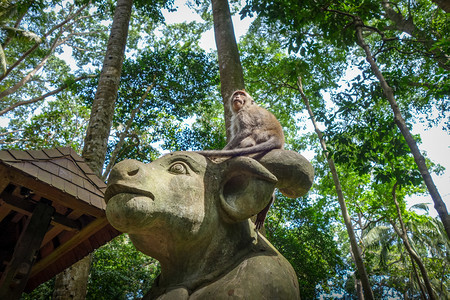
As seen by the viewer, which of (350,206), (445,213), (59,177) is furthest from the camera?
(350,206)

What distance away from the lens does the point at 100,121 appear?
203 inches

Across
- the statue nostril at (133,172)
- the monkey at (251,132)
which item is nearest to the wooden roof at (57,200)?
the statue nostril at (133,172)

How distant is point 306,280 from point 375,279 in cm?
1131

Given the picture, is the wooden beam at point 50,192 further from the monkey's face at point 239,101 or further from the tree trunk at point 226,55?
the tree trunk at point 226,55

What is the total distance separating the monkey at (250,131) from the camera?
2.10 m

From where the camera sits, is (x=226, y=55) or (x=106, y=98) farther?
(x=106, y=98)

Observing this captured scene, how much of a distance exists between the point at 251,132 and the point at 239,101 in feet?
1.82

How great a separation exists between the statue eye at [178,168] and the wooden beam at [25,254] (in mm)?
1628

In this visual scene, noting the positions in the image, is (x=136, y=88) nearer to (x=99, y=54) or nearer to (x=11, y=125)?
(x=99, y=54)

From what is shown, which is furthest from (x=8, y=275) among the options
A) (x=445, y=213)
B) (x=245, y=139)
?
(x=445, y=213)

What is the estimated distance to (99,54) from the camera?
1858 centimetres

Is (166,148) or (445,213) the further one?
(166,148)

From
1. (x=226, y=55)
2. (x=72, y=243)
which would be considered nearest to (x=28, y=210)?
(x=72, y=243)

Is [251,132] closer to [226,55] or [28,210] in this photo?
[28,210]
